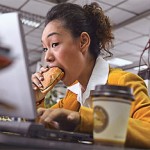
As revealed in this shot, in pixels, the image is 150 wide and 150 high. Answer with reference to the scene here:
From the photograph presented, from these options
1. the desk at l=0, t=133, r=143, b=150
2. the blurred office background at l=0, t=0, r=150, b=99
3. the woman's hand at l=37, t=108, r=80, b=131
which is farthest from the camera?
the blurred office background at l=0, t=0, r=150, b=99

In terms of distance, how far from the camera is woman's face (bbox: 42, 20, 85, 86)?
116cm

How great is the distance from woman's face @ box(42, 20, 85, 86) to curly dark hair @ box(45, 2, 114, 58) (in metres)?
0.05

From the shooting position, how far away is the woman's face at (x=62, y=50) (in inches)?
45.5

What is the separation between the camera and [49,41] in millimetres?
1139

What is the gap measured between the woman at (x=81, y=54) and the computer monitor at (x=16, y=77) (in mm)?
392

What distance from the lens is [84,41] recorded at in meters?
1.29

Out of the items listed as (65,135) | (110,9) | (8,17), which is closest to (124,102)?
(65,135)

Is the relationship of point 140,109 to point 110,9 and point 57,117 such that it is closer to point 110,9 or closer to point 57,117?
point 57,117

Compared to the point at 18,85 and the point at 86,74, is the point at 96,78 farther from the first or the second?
the point at 18,85

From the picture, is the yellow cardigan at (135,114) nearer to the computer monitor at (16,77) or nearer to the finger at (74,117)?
the finger at (74,117)

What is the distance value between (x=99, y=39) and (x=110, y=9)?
3.15 metres

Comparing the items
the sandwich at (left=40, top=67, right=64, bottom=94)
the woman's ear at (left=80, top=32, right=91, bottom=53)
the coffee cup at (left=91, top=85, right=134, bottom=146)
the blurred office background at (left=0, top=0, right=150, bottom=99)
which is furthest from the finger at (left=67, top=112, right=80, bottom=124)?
the blurred office background at (left=0, top=0, right=150, bottom=99)

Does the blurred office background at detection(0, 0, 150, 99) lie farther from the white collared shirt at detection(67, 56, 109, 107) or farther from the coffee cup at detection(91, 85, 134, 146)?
the coffee cup at detection(91, 85, 134, 146)

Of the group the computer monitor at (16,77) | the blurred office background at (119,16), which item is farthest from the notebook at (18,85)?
the blurred office background at (119,16)
